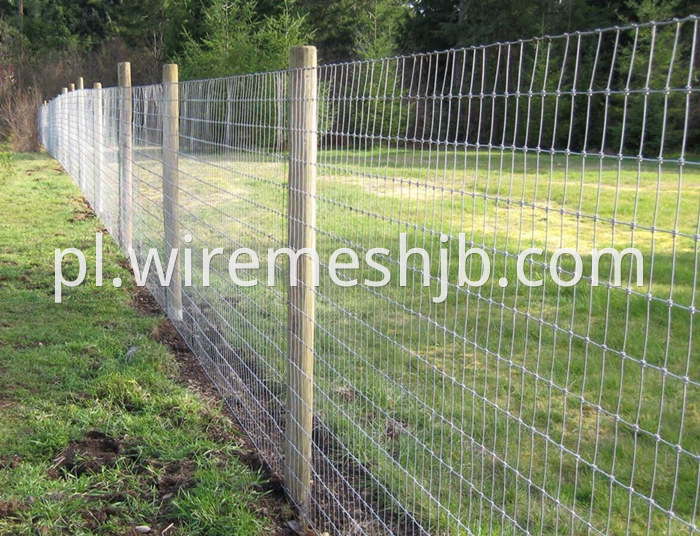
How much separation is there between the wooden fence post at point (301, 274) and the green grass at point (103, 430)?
10.7 inches

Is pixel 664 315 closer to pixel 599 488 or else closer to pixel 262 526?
pixel 599 488

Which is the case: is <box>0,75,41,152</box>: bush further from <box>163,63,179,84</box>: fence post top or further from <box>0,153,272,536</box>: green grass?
<box>0,153,272,536</box>: green grass

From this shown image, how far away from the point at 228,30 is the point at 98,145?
20.9 m

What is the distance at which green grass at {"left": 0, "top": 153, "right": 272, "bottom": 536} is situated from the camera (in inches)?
135

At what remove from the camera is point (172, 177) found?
6.11 metres

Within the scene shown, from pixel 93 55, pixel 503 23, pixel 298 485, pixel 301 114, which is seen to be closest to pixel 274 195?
pixel 301 114

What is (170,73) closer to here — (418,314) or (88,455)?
(88,455)

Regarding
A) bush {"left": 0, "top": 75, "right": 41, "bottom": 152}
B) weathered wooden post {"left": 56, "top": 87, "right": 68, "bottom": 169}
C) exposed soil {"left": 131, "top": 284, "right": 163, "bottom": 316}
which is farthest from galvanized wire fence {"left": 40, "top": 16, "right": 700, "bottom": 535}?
bush {"left": 0, "top": 75, "right": 41, "bottom": 152}

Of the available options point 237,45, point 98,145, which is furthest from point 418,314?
point 237,45

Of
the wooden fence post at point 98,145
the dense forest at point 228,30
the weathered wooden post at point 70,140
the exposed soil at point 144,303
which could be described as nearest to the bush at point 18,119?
the dense forest at point 228,30

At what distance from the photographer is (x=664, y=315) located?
20.5 ft

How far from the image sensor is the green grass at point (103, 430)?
3422 mm

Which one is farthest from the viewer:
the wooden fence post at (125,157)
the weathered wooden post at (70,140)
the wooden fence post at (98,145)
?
the weathered wooden post at (70,140)

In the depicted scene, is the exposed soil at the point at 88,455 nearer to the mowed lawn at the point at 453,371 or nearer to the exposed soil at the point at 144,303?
the mowed lawn at the point at 453,371
